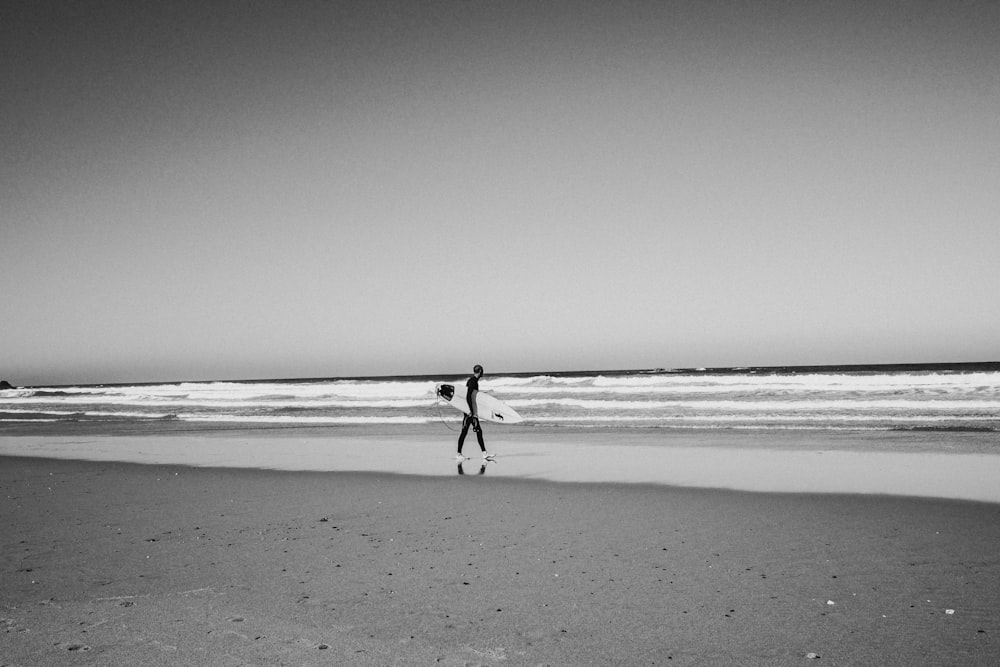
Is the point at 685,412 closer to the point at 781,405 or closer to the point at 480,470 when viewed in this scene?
the point at 781,405

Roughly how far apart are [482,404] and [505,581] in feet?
38.5

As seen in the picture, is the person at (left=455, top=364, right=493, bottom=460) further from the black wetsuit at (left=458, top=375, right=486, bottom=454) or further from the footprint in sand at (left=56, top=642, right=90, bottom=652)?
the footprint in sand at (left=56, top=642, right=90, bottom=652)

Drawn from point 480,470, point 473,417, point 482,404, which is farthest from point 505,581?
point 482,404

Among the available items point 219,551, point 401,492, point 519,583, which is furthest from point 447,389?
point 519,583

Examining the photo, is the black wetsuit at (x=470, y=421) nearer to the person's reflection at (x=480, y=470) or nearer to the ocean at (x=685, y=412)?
the person's reflection at (x=480, y=470)

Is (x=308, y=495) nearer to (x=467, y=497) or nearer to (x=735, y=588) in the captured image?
(x=467, y=497)

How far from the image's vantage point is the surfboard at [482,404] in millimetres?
15922

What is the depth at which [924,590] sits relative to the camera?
15.6 ft

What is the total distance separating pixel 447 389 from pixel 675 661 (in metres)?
12.5

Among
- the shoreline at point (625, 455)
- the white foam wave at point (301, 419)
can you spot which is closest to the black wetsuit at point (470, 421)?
the shoreline at point (625, 455)

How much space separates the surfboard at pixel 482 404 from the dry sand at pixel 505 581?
7237 millimetres

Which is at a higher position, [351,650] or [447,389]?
[447,389]

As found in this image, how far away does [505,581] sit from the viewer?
5.14 meters

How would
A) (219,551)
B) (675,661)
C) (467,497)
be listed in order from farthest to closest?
(467,497), (219,551), (675,661)
